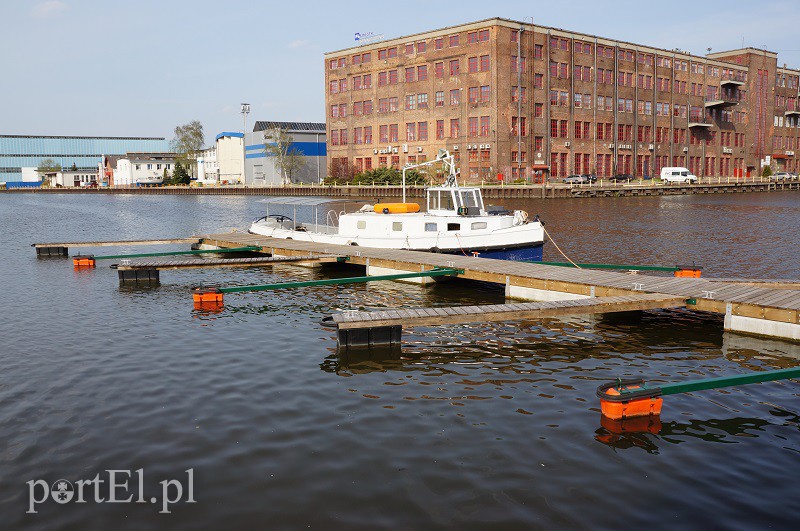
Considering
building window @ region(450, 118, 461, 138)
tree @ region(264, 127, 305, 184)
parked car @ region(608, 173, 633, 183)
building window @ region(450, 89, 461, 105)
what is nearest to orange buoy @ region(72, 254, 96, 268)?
building window @ region(450, 118, 461, 138)

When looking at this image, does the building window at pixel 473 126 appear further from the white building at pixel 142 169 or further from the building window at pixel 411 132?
the white building at pixel 142 169

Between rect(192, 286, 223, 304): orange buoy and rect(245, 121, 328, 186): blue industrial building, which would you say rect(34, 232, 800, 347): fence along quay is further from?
rect(245, 121, 328, 186): blue industrial building

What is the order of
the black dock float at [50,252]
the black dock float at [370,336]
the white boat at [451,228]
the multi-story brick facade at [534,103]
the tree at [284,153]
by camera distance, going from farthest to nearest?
the tree at [284,153], the multi-story brick facade at [534,103], the black dock float at [50,252], the white boat at [451,228], the black dock float at [370,336]

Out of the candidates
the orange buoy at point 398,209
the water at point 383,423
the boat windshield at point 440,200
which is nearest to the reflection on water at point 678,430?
the water at point 383,423

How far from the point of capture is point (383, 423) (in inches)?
487

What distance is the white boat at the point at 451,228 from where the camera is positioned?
2991 cm

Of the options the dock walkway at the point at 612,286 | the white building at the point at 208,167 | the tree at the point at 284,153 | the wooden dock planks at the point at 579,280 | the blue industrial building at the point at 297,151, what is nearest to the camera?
the dock walkway at the point at 612,286

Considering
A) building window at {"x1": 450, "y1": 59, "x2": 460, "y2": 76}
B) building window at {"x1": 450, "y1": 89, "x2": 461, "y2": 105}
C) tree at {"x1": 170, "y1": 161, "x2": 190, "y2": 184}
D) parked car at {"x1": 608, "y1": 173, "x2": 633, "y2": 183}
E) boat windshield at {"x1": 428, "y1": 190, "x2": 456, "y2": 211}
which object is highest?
building window at {"x1": 450, "y1": 59, "x2": 460, "y2": 76}

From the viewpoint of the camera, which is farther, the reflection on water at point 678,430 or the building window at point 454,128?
the building window at point 454,128

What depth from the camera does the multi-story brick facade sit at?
96.4 m

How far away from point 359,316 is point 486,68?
8412 centimetres

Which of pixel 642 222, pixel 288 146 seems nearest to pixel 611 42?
pixel 642 222

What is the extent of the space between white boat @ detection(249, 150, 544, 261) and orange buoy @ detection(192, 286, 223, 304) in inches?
428

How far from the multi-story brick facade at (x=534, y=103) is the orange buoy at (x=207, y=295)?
251 feet
